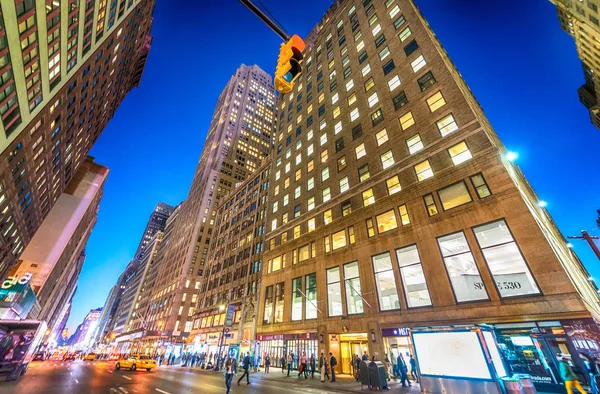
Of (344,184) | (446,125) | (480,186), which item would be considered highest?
(446,125)

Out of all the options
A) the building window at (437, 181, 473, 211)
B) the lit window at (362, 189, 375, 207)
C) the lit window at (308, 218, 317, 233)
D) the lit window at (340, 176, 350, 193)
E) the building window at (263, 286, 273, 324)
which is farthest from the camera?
the building window at (263, 286, 273, 324)

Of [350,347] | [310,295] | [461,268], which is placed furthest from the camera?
[310,295]

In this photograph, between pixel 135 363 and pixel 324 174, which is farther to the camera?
pixel 324 174

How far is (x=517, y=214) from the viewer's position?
17.8m

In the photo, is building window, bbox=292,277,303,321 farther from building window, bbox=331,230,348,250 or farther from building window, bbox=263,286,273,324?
building window, bbox=331,230,348,250

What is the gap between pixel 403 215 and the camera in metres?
24.1

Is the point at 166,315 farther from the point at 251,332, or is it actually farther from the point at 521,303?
the point at 521,303

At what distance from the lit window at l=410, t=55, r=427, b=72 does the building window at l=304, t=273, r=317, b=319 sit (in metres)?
27.2

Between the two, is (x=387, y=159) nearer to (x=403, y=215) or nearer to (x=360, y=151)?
(x=360, y=151)

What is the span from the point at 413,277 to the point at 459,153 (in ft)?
38.4

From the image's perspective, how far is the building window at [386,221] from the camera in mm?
24656

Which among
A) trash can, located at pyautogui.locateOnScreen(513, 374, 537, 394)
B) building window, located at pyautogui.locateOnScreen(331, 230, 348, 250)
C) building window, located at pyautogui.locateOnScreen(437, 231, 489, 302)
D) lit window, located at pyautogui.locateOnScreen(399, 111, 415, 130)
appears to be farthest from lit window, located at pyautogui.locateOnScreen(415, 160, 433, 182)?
trash can, located at pyautogui.locateOnScreen(513, 374, 537, 394)

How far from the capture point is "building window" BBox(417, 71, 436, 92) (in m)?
27.7

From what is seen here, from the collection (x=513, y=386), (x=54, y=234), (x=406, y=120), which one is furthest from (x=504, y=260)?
(x=54, y=234)
